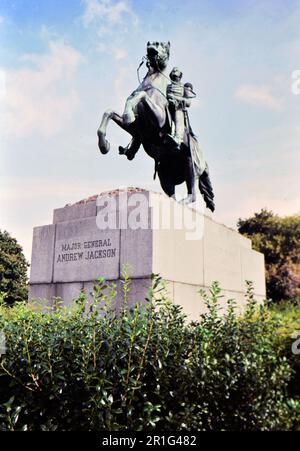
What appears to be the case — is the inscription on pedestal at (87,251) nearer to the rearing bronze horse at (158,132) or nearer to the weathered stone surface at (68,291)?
the weathered stone surface at (68,291)

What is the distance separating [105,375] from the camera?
3340mm

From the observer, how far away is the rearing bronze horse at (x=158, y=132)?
8031 millimetres

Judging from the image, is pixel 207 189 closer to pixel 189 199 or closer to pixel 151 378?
pixel 189 199

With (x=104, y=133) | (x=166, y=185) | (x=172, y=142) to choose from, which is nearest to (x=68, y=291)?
(x=104, y=133)

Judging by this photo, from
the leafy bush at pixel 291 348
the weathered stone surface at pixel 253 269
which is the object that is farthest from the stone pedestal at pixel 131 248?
the leafy bush at pixel 291 348

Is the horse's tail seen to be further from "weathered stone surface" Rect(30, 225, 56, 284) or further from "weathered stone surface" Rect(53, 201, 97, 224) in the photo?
"weathered stone surface" Rect(30, 225, 56, 284)

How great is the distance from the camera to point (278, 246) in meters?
30.3

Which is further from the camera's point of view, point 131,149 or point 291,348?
point 131,149

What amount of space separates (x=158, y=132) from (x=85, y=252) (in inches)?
111

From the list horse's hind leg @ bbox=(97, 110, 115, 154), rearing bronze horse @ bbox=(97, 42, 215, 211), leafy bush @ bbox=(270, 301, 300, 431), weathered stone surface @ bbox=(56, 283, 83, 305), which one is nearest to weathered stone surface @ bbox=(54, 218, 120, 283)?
weathered stone surface @ bbox=(56, 283, 83, 305)

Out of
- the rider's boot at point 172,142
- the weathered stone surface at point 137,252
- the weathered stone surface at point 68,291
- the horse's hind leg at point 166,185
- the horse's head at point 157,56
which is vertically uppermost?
the horse's head at point 157,56

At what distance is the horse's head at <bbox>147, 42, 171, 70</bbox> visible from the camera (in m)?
8.78

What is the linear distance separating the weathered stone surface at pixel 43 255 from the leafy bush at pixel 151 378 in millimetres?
5124
